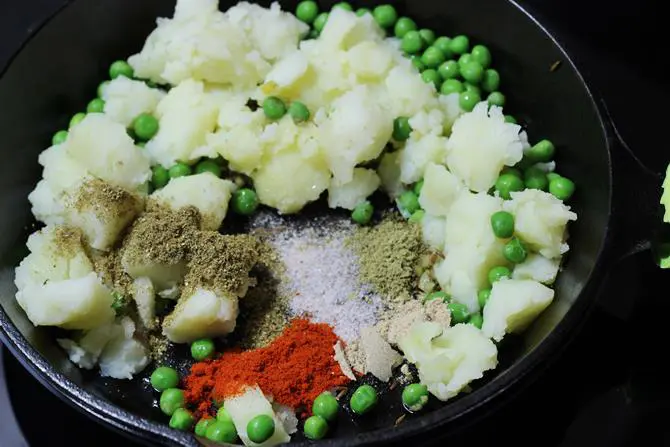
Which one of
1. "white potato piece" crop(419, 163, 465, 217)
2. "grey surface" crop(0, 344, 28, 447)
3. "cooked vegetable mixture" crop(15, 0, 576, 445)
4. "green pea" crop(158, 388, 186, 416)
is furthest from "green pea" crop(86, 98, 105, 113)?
"white potato piece" crop(419, 163, 465, 217)

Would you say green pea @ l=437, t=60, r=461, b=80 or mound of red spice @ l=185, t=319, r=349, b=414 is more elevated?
green pea @ l=437, t=60, r=461, b=80

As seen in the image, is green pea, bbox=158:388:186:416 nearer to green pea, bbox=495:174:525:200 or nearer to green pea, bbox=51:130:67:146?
green pea, bbox=51:130:67:146

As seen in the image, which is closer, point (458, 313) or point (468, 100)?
point (458, 313)

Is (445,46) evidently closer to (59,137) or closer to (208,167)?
(208,167)

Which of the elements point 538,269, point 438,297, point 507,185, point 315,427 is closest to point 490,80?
point 507,185

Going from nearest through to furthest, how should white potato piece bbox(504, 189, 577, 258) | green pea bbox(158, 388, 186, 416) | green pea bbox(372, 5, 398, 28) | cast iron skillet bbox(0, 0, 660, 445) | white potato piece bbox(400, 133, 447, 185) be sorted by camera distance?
cast iron skillet bbox(0, 0, 660, 445) → green pea bbox(158, 388, 186, 416) → white potato piece bbox(504, 189, 577, 258) → white potato piece bbox(400, 133, 447, 185) → green pea bbox(372, 5, 398, 28)

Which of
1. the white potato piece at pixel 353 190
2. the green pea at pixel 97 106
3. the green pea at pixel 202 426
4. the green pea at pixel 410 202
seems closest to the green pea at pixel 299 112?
the white potato piece at pixel 353 190

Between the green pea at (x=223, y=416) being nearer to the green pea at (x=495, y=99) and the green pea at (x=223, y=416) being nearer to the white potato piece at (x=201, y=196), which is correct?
the white potato piece at (x=201, y=196)

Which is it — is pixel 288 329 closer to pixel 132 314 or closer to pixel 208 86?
pixel 132 314

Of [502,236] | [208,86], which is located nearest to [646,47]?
[502,236]
